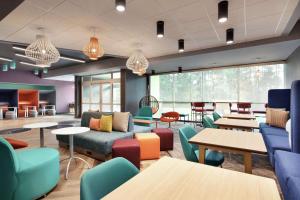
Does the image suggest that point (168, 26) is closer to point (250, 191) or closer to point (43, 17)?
point (43, 17)

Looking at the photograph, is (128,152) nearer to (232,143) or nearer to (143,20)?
(232,143)

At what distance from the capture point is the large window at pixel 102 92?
28.9 feet

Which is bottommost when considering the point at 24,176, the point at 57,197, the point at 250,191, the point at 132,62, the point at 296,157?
the point at 57,197

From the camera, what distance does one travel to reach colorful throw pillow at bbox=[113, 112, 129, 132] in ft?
12.7

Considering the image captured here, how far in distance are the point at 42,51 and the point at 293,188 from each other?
13.6ft

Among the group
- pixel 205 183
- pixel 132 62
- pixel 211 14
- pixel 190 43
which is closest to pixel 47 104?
pixel 132 62

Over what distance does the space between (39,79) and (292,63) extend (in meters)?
13.8

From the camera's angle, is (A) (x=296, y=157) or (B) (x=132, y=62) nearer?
(A) (x=296, y=157)

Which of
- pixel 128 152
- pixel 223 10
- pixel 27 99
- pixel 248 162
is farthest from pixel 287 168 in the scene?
pixel 27 99

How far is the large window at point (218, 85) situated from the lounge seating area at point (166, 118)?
47 millimetres

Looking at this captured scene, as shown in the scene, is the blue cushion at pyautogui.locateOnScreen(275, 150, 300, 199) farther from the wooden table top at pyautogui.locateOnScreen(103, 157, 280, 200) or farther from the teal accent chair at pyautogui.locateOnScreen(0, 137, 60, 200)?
the teal accent chair at pyautogui.locateOnScreen(0, 137, 60, 200)

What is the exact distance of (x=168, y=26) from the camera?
354cm

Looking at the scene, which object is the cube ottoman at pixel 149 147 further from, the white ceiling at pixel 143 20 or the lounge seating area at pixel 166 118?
the white ceiling at pixel 143 20

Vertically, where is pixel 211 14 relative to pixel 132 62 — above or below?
above
